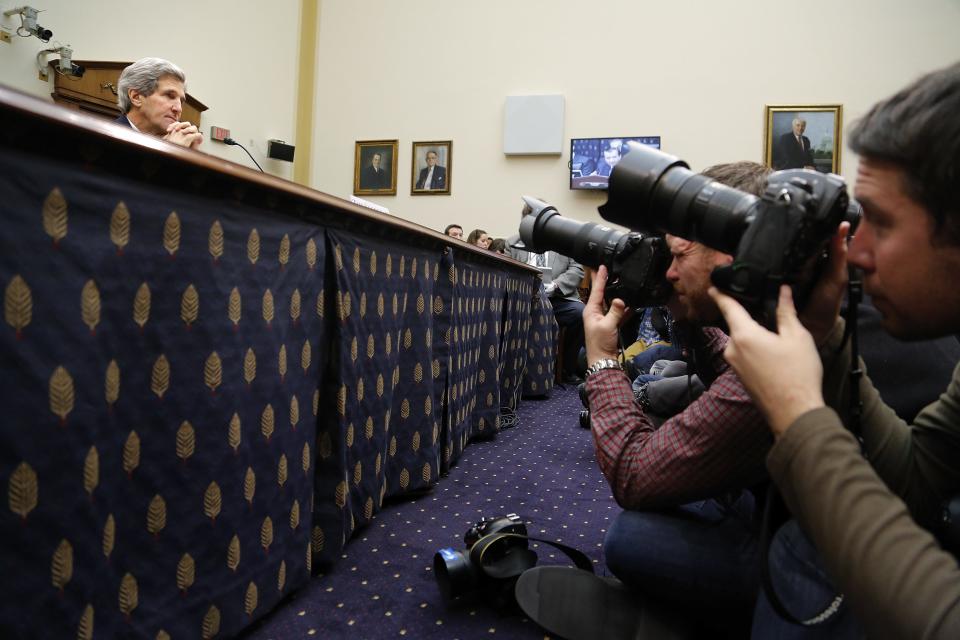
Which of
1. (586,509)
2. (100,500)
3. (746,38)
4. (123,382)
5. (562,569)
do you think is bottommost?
(586,509)

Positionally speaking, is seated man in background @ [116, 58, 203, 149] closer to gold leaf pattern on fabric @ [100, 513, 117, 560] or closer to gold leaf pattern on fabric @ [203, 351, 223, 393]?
gold leaf pattern on fabric @ [203, 351, 223, 393]

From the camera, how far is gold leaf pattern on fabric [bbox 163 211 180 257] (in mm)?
735

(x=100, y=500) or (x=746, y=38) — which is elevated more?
(x=746, y=38)

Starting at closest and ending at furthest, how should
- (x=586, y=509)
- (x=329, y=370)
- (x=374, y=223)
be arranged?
(x=329, y=370) < (x=374, y=223) < (x=586, y=509)

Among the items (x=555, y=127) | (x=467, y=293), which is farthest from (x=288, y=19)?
(x=467, y=293)

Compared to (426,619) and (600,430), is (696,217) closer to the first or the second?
(600,430)

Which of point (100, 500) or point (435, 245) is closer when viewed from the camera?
point (100, 500)

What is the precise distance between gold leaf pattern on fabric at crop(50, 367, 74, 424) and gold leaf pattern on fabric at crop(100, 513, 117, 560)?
0.44 ft

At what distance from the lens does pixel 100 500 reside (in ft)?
2.18

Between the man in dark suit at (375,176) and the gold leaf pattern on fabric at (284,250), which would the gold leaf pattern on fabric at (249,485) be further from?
the man in dark suit at (375,176)

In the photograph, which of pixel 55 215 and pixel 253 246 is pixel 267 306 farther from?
pixel 55 215

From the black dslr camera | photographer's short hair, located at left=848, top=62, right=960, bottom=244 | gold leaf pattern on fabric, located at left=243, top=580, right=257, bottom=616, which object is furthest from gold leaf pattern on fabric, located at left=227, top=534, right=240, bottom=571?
photographer's short hair, located at left=848, top=62, right=960, bottom=244

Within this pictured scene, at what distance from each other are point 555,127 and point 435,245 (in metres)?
3.85

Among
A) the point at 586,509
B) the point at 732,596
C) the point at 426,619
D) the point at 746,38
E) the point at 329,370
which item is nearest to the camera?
the point at 732,596
